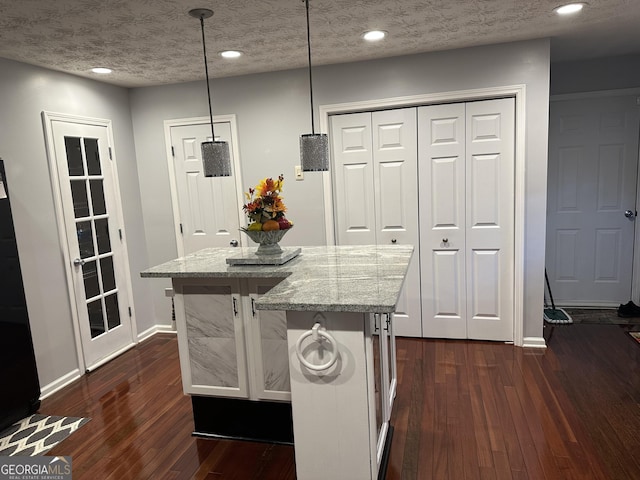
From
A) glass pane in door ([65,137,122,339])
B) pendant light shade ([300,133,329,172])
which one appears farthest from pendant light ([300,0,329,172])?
glass pane in door ([65,137,122,339])

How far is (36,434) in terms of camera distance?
103 inches

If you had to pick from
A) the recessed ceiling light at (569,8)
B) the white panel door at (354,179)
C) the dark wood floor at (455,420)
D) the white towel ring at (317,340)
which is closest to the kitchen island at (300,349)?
the white towel ring at (317,340)

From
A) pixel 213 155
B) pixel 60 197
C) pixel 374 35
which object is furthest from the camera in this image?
pixel 60 197

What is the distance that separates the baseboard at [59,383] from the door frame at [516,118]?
2470 mm

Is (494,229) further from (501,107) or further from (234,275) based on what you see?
(234,275)

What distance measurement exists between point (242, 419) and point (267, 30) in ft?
7.58

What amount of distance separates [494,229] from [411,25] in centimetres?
168

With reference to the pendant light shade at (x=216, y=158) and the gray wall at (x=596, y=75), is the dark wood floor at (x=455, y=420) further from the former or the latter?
the gray wall at (x=596, y=75)

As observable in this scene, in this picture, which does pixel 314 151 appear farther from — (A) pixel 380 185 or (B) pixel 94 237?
(B) pixel 94 237

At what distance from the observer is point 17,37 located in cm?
254

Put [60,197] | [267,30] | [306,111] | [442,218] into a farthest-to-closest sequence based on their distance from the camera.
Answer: [306,111]
[442,218]
[60,197]
[267,30]

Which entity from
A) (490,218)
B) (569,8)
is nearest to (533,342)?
(490,218)

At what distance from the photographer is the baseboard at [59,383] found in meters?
3.10

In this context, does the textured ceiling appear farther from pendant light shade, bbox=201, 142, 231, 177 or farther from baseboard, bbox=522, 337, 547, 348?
baseboard, bbox=522, 337, 547, 348
